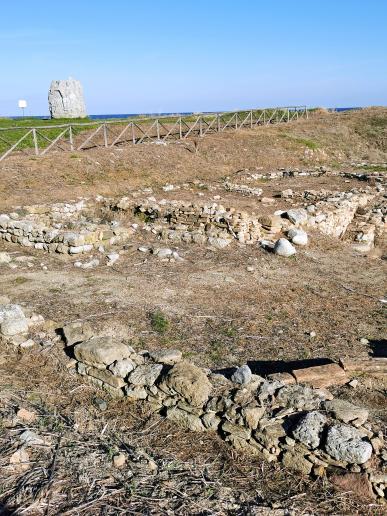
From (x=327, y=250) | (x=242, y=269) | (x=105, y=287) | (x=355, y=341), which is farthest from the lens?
(x=327, y=250)

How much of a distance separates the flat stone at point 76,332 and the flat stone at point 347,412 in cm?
313

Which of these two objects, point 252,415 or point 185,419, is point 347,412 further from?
point 185,419

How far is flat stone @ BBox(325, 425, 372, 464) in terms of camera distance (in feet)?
11.8

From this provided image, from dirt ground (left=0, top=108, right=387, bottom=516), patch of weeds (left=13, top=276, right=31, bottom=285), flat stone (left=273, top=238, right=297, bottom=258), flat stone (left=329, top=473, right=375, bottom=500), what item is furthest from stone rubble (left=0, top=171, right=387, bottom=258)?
flat stone (left=329, top=473, right=375, bottom=500)

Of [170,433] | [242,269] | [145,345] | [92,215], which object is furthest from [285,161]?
[170,433]

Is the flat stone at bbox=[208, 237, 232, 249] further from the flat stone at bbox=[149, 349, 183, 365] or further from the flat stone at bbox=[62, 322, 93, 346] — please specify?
the flat stone at bbox=[149, 349, 183, 365]

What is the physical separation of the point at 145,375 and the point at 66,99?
3428 centimetres

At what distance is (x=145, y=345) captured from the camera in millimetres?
5910

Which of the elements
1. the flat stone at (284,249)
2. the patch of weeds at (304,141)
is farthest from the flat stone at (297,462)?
the patch of weeds at (304,141)

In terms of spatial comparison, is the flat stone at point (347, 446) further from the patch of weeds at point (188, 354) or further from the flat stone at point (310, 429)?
the patch of weeds at point (188, 354)

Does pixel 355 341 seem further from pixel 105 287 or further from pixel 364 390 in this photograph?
pixel 105 287

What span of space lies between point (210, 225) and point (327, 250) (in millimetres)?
2878

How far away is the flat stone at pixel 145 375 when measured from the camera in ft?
15.4

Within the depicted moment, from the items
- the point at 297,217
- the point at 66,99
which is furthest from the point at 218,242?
the point at 66,99
